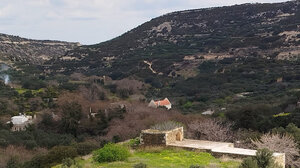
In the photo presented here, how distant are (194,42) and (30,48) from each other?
39545mm

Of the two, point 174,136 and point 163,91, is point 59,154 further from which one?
point 163,91

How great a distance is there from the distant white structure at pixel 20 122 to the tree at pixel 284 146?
22.4 metres

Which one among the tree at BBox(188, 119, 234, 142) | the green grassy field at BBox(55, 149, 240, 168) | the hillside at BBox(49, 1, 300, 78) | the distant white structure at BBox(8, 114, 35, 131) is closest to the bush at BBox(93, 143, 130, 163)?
the green grassy field at BBox(55, 149, 240, 168)

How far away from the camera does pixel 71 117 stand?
34094 mm

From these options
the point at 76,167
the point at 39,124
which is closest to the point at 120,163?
the point at 76,167

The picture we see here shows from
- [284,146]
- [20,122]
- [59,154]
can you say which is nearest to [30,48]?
[20,122]

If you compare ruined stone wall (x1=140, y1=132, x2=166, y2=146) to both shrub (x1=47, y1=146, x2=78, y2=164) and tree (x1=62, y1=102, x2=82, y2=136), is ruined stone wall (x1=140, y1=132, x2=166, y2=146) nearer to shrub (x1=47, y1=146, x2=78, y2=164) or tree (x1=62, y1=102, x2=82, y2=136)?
shrub (x1=47, y1=146, x2=78, y2=164)

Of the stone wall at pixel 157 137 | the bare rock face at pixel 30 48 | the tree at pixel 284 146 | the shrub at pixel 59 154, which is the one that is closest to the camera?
the stone wall at pixel 157 137

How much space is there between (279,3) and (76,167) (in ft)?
262

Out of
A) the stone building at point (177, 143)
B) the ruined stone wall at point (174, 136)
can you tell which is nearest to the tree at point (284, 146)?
the stone building at point (177, 143)

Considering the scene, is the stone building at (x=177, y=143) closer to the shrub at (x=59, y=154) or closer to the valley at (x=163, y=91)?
the valley at (x=163, y=91)

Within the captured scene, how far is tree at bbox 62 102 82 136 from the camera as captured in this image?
33.6 metres

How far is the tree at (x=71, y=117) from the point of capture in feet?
110

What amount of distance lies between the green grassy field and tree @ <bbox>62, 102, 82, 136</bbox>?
20.1 metres
